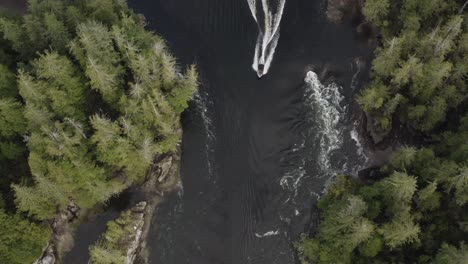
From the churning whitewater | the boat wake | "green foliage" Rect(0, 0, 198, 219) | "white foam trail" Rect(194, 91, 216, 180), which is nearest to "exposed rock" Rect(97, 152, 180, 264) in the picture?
"green foliage" Rect(0, 0, 198, 219)

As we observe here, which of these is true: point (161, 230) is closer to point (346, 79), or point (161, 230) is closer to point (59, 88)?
point (59, 88)

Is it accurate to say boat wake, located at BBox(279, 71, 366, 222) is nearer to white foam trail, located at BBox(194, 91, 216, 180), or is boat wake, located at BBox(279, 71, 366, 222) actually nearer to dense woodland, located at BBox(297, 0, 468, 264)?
dense woodland, located at BBox(297, 0, 468, 264)

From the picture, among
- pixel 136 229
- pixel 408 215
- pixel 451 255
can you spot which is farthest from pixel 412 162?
pixel 136 229

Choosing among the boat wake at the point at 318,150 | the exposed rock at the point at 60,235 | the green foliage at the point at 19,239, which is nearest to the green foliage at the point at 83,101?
the green foliage at the point at 19,239

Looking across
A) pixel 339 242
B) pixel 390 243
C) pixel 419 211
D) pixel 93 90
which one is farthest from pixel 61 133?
pixel 419 211

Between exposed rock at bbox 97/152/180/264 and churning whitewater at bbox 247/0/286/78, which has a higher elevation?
churning whitewater at bbox 247/0/286/78

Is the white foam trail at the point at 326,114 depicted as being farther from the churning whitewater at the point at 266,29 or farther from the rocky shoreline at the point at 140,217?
the rocky shoreline at the point at 140,217

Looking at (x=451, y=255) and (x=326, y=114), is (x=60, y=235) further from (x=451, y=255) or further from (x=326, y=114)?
(x=451, y=255)

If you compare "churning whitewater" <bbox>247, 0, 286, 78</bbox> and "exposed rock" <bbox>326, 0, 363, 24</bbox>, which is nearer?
"churning whitewater" <bbox>247, 0, 286, 78</bbox>
